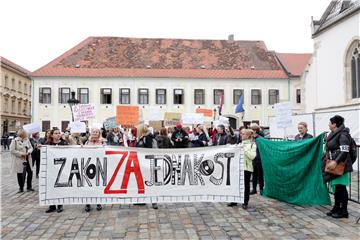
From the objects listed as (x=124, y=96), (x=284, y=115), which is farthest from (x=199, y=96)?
(x=284, y=115)

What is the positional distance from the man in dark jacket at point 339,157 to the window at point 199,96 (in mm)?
39222

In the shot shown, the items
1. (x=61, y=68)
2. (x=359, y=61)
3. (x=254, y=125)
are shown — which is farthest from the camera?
(x=61, y=68)

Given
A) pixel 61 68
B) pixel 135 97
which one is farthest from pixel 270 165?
pixel 61 68

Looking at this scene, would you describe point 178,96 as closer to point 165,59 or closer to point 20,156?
point 165,59

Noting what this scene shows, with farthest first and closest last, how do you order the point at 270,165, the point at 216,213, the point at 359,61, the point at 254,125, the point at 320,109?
the point at 320,109
the point at 359,61
the point at 254,125
the point at 270,165
the point at 216,213

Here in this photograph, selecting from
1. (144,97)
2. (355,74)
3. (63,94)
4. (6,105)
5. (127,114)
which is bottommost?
(127,114)

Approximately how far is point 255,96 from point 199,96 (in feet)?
23.0

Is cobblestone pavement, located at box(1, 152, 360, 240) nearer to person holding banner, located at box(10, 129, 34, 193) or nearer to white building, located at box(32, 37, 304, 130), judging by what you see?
person holding banner, located at box(10, 129, 34, 193)

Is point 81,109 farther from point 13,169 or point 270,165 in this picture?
point 270,165

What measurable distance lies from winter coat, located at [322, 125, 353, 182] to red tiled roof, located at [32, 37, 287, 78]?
38969mm

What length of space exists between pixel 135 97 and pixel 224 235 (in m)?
40.4

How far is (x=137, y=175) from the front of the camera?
774cm

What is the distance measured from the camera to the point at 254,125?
1016 centimetres

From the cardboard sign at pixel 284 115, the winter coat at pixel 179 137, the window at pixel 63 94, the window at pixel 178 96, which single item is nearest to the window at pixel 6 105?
the window at pixel 63 94
